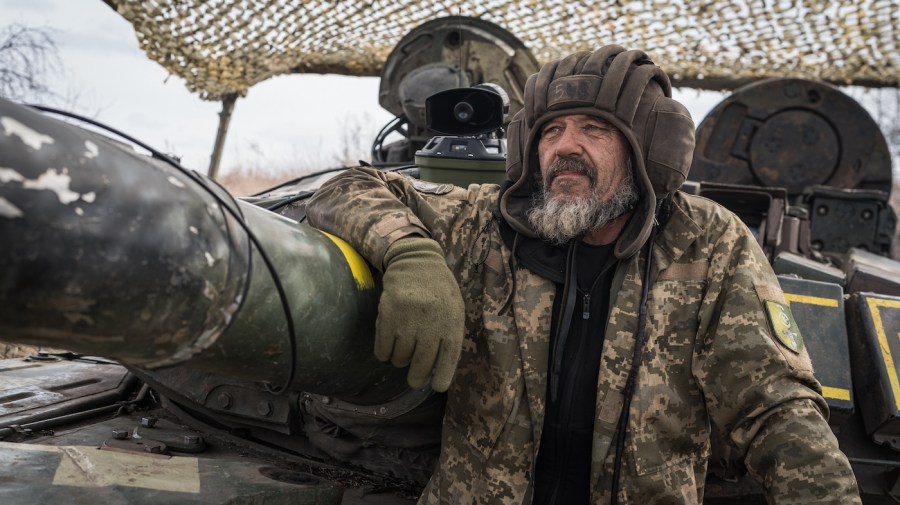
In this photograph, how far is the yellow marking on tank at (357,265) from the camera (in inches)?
91.8

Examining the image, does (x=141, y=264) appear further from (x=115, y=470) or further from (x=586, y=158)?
(x=586, y=158)

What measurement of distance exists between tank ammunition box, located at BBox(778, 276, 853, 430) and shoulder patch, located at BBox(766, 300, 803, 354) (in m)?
0.58

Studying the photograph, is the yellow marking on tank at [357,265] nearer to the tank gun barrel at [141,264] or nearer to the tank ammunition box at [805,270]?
the tank gun barrel at [141,264]

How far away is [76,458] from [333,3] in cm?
563

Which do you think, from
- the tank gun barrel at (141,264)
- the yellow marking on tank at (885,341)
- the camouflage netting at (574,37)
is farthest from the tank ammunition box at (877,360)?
the camouflage netting at (574,37)

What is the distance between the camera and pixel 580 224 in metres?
2.83

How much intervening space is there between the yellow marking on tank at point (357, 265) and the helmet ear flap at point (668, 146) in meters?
0.94

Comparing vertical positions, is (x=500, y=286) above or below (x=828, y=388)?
above

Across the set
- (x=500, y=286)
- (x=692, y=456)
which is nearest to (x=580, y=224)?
(x=500, y=286)

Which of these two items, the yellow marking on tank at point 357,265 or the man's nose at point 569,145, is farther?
the man's nose at point 569,145

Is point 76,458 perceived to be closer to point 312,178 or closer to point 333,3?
point 312,178

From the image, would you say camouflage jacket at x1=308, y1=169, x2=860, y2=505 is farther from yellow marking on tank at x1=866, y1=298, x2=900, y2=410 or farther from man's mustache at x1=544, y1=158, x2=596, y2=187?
yellow marking on tank at x1=866, y1=298, x2=900, y2=410

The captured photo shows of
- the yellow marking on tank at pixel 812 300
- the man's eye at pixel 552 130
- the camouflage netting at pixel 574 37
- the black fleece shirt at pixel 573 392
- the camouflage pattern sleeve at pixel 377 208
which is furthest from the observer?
the camouflage netting at pixel 574 37

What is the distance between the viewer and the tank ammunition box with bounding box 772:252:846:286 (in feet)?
13.5
